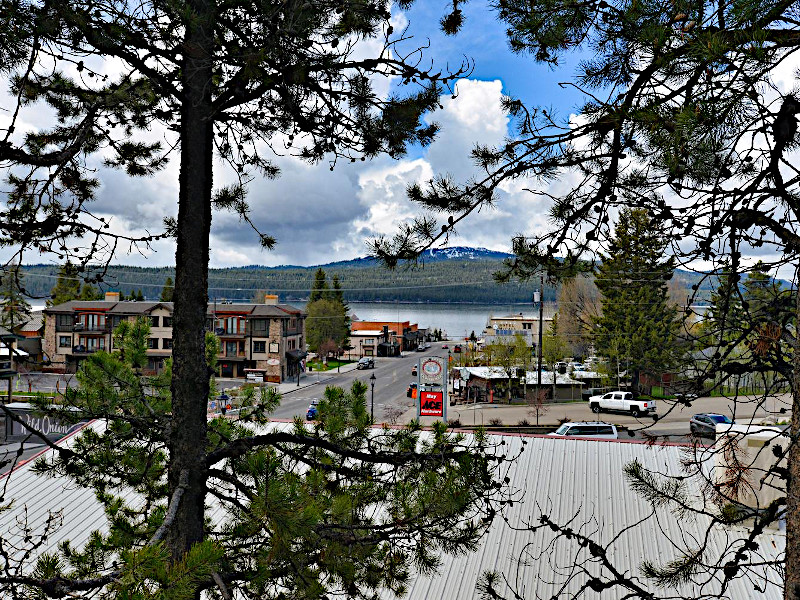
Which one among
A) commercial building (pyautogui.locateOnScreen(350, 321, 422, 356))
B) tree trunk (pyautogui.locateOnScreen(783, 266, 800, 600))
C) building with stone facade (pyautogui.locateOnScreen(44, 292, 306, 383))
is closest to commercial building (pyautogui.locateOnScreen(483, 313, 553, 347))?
commercial building (pyautogui.locateOnScreen(350, 321, 422, 356))

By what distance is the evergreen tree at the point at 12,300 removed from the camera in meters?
2.57

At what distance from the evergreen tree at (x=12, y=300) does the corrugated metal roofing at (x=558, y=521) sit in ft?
13.2

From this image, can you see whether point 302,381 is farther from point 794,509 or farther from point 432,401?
point 794,509

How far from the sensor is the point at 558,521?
606 centimetres

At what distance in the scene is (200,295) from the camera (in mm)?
2740

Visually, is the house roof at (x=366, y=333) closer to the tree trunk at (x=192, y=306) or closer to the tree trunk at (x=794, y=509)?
the tree trunk at (x=192, y=306)

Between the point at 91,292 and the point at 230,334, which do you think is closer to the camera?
the point at 91,292

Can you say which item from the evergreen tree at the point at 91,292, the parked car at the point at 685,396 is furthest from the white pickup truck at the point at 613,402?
the parked car at the point at 685,396

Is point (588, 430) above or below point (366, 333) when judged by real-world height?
below

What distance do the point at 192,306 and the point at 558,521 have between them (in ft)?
16.8

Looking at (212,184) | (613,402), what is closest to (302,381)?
(613,402)

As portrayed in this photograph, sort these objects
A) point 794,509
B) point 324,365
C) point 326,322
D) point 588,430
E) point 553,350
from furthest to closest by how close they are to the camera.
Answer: point 326,322
point 324,365
point 553,350
point 588,430
point 794,509

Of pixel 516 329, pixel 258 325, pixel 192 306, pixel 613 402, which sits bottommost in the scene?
pixel 613 402

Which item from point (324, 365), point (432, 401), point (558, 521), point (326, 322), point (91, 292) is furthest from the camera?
point (326, 322)
